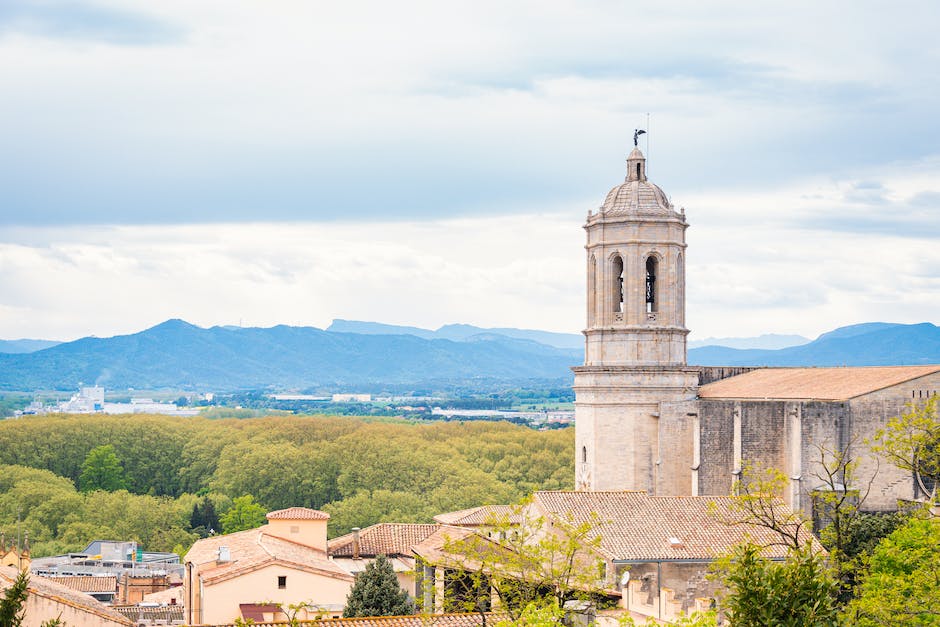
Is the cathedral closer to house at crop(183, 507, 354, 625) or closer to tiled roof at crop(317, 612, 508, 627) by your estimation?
house at crop(183, 507, 354, 625)

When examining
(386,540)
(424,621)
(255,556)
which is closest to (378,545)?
(386,540)

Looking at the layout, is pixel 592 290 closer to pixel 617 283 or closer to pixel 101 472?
pixel 617 283

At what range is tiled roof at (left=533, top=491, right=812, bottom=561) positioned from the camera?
4200cm

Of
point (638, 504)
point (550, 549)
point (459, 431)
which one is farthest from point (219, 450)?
point (550, 549)

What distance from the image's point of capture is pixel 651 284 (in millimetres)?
58844

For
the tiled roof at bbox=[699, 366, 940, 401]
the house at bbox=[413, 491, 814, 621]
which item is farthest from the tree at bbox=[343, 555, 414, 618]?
the tiled roof at bbox=[699, 366, 940, 401]

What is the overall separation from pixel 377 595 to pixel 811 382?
20224 mm

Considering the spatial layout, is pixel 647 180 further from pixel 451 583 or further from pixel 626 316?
pixel 451 583

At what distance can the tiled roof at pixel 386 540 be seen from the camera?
181ft

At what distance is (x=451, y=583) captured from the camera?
133 ft

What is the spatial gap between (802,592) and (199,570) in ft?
95.2

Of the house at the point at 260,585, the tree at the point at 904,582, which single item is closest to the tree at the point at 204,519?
the house at the point at 260,585

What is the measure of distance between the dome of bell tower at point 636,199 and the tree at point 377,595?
20.6 metres

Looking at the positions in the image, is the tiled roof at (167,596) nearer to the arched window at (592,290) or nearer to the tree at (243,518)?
the arched window at (592,290)
